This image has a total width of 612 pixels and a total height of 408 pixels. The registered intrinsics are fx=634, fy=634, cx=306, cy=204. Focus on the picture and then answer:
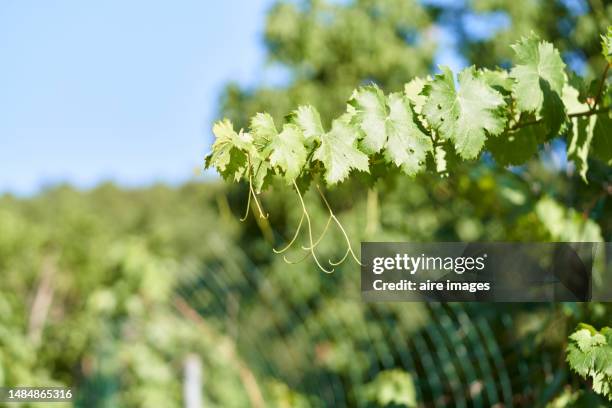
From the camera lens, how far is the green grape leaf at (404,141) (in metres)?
1.26

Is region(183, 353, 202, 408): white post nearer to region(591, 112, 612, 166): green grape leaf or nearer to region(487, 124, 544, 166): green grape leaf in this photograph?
region(487, 124, 544, 166): green grape leaf

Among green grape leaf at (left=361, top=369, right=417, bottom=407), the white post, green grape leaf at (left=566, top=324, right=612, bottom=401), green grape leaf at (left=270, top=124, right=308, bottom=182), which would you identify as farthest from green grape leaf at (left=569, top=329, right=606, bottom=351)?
the white post

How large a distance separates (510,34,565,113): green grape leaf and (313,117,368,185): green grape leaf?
0.36m

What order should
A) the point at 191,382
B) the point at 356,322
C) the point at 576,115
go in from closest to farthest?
the point at 576,115
the point at 191,382
the point at 356,322

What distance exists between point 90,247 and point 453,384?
15168 millimetres

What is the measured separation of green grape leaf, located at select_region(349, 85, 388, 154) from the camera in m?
1.26

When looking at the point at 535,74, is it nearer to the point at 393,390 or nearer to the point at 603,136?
the point at 603,136

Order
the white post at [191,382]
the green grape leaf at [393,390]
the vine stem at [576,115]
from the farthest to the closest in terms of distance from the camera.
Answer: the white post at [191,382] → the green grape leaf at [393,390] → the vine stem at [576,115]

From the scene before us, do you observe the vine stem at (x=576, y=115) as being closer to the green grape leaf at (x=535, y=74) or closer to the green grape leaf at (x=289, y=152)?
the green grape leaf at (x=535, y=74)

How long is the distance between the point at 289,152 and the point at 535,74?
0.54m

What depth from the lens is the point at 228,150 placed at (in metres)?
1.21

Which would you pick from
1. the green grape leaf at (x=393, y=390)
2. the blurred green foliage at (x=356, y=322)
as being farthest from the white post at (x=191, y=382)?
the green grape leaf at (x=393, y=390)

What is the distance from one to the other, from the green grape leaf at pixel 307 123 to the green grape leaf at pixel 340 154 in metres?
0.02

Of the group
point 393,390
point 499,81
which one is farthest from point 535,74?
point 393,390
